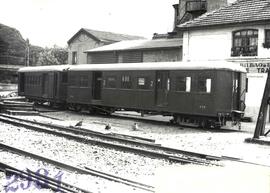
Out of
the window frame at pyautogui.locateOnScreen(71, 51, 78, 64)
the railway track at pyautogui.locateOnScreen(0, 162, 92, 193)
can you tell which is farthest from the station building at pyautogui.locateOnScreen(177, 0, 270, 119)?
the window frame at pyautogui.locateOnScreen(71, 51, 78, 64)

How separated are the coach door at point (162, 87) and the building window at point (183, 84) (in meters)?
0.62

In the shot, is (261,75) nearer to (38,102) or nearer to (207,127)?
(207,127)

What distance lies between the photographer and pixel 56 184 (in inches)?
280

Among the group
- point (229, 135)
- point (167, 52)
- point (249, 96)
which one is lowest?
point (229, 135)

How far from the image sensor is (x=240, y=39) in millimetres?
22719

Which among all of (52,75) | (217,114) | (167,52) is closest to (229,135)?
(217,114)

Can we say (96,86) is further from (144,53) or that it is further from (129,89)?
(144,53)

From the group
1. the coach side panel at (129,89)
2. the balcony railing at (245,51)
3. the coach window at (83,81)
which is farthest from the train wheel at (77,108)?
the balcony railing at (245,51)

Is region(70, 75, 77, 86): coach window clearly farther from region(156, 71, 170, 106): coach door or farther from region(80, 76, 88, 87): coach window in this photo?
region(156, 71, 170, 106): coach door

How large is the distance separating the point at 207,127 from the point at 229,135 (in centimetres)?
215

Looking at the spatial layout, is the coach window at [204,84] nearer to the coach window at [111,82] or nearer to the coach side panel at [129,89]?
the coach side panel at [129,89]

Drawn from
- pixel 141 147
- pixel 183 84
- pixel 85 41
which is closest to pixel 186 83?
pixel 183 84

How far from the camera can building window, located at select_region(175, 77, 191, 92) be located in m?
17.3

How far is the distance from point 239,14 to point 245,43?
6.53 ft
